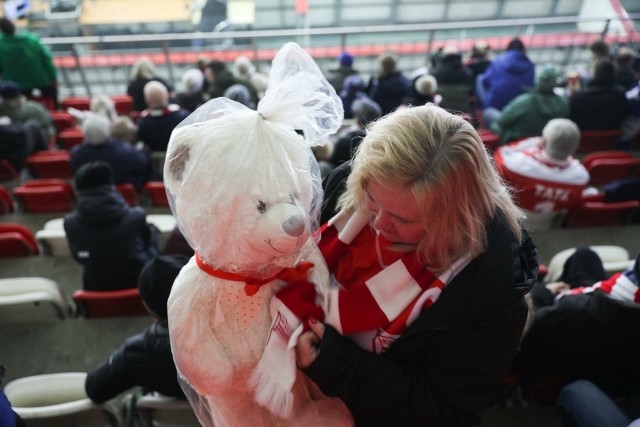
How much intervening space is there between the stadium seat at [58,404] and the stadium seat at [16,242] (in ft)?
4.37

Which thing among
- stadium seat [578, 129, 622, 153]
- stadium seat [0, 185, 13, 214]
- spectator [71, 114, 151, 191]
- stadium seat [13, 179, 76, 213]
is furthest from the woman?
stadium seat [578, 129, 622, 153]

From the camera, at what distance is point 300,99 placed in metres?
1.04

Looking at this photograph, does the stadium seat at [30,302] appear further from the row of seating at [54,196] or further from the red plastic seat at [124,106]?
the red plastic seat at [124,106]

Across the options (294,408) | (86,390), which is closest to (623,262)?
(294,408)

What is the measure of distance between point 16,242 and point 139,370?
176 centimetres

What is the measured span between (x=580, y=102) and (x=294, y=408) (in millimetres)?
3997

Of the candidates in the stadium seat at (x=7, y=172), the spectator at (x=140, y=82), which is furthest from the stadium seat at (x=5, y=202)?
the spectator at (x=140, y=82)

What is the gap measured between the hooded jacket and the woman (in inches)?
162

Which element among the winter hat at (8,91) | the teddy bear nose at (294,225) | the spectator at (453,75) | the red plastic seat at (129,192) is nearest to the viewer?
the teddy bear nose at (294,225)

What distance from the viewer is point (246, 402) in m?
1.24

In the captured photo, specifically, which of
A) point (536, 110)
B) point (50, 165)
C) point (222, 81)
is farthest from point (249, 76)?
point (536, 110)

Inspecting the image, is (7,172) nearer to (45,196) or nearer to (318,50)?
(45,196)

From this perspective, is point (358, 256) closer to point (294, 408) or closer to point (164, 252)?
point (294, 408)

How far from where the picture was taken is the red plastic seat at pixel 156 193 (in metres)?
3.36
